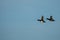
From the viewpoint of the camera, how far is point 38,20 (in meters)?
2.71

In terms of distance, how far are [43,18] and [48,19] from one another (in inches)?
3.6

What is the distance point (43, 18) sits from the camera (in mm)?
2719

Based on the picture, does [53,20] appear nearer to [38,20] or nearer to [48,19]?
[48,19]

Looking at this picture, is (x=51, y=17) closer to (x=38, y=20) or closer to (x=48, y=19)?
(x=48, y=19)

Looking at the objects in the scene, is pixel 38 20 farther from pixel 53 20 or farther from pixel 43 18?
pixel 53 20

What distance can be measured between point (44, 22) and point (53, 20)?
0.56 feet

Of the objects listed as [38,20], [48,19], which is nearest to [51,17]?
[48,19]

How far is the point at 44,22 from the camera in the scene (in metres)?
2.77

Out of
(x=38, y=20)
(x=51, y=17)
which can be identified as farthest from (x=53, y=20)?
(x=38, y=20)

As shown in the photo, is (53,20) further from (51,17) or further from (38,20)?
(38,20)

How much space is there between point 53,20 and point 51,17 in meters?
0.08

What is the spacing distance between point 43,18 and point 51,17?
0.15 metres

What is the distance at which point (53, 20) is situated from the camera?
9.04 feet

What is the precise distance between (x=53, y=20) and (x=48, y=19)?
112 millimetres
